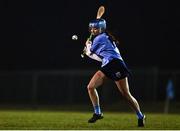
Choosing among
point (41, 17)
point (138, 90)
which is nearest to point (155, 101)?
point (138, 90)

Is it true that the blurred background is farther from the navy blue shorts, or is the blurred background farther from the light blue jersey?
the navy blue shorts

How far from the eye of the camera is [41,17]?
46.6m

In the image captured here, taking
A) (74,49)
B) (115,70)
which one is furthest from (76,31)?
(115,70)

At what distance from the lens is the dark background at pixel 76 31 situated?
45.3m

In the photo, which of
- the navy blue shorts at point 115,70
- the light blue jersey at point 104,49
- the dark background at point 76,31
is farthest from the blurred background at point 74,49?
the navy blue shorts at point 115,70

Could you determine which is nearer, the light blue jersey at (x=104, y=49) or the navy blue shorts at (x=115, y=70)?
the navy blue shorts at (x=115, y=70)

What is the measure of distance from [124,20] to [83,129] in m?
31.6

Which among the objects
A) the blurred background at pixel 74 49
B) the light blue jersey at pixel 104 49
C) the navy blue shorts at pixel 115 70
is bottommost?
the blurred background at pixel 74 49

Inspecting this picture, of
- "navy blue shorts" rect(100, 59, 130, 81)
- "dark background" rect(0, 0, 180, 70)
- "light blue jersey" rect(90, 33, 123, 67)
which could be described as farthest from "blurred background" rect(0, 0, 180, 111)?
"navy blue shorts" rect(100, 59, 130, 81)

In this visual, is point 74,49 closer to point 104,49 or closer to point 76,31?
point 76,31

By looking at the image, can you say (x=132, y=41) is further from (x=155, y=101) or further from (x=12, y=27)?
(x=12, y=27)

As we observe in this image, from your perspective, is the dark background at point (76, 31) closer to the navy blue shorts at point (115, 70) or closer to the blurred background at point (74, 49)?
the blurred background at point (74, 49)

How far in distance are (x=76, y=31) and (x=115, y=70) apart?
29.9 metres

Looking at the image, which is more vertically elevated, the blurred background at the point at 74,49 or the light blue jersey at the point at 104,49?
the light blue jersey at the point at 104,49
